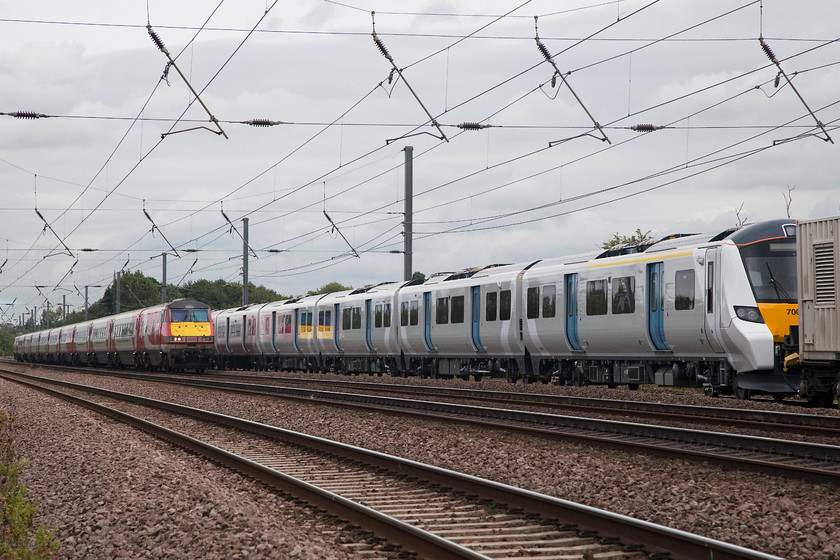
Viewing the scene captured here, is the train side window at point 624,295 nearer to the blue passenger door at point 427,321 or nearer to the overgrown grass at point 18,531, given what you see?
the blue passenger door at point 427,321

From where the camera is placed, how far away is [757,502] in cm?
816

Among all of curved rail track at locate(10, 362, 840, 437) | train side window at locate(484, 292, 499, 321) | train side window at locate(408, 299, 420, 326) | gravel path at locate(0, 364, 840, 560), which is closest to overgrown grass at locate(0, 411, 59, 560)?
gravel path at locate(0, 364, 840, 560)

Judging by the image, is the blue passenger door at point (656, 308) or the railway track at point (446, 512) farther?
the blue passenger door at point (656, 308)

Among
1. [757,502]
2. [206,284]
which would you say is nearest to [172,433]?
[757,502]

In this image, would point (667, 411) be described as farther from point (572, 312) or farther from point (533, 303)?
point (533, 303)

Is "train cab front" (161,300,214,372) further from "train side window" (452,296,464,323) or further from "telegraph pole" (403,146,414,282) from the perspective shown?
"train side window" (452,296,464,323)

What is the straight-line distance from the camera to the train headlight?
1730 cm

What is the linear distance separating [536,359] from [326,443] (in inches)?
532

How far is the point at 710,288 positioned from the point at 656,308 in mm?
1913

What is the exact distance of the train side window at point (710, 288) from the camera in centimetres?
1781

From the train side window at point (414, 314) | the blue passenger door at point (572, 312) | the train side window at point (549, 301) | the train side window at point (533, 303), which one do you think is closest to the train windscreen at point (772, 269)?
the blue passenger door at point (572, 312)

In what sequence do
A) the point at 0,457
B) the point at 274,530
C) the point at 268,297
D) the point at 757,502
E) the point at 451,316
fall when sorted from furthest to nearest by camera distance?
the point at 268,297 < the point at 451,316 < the point at 0,457 < the point at 757,502 < the point at 274,530

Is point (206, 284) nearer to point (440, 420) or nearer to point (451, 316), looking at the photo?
point (451, 316)

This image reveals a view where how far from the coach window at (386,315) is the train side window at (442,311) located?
4.00 meters
